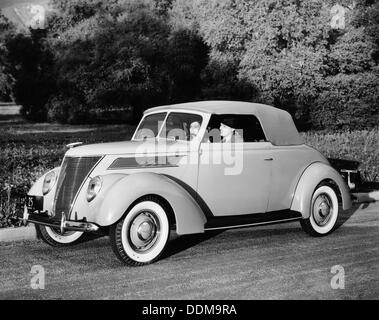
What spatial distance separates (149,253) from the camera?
20.9 feet

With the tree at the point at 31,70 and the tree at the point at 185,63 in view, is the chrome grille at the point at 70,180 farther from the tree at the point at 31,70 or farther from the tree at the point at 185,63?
the tree at the point at 31,70

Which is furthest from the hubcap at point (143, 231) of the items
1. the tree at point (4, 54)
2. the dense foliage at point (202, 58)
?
the tree at point (4, 54)

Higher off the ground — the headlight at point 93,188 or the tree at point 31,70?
the tree at point 31,70

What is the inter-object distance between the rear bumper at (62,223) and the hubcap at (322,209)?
132 inches

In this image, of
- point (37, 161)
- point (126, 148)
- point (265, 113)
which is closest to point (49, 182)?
point (126, 148)

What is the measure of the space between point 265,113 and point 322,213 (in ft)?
5.38

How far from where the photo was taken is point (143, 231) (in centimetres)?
632

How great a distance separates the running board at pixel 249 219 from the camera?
6843 mm

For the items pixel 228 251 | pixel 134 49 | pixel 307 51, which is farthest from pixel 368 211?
pixel 134 49

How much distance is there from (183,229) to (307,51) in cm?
2408

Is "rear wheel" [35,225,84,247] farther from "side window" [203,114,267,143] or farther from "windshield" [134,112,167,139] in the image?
"side window" [203,114,267,143]

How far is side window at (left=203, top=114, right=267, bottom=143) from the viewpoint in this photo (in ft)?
24.3

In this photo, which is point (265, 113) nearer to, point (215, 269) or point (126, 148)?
point (126, 148)
